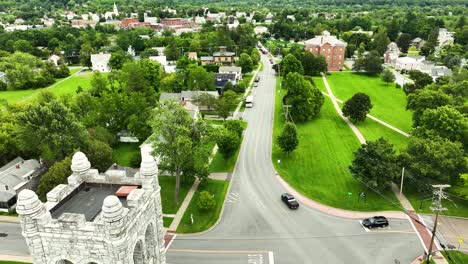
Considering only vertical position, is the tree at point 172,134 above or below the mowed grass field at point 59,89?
above

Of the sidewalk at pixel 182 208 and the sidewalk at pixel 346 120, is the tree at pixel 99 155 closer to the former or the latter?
the sidewalk at pixel 182 208

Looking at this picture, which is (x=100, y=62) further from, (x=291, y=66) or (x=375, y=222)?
(x=375, y=222)

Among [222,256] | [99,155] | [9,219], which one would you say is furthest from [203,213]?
[9,219]

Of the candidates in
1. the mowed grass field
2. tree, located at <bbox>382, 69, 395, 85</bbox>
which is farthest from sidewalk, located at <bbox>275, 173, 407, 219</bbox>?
the mowed grass field

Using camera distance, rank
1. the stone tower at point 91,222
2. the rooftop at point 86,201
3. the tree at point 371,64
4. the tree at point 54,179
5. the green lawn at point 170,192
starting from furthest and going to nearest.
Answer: the tree at point 371,64 → the green lawn at point 170,192 → the tree at point 54,179 → the rooftop at point 86,201 → the stone tower at point 91,222

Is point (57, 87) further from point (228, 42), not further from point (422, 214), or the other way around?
point (422, 214)

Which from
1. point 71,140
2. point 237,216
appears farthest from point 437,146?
point 71,140

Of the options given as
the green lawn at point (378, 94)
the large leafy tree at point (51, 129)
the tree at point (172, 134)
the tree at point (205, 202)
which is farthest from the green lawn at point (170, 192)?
the green lawn at point (378, 94)
